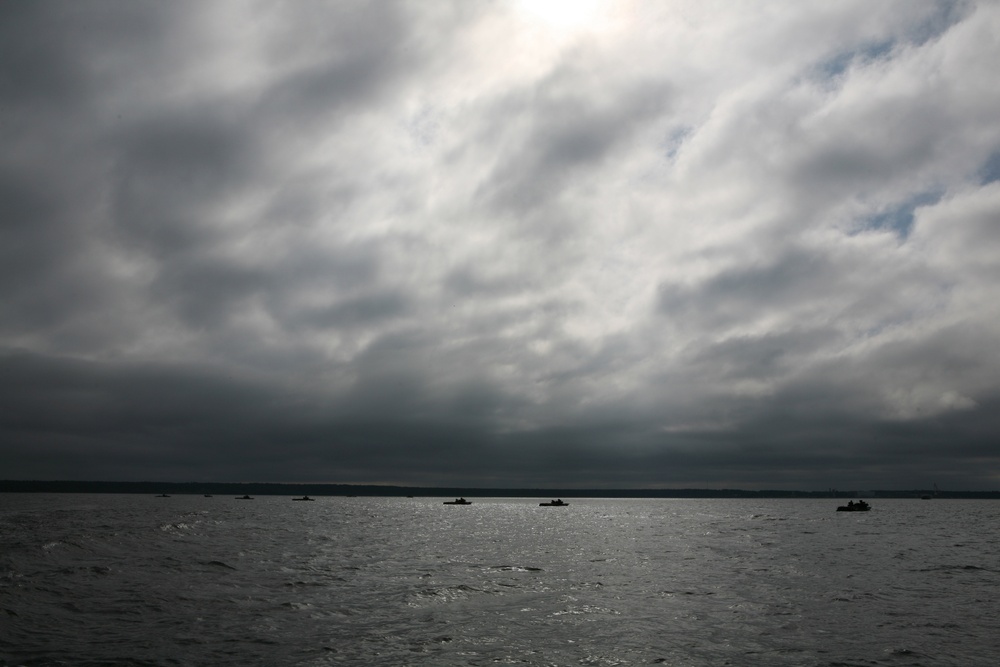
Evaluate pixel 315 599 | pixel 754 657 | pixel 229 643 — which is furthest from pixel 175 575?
pixel 754 657

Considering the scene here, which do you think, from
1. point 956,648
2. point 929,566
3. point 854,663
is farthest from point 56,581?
point 929,566

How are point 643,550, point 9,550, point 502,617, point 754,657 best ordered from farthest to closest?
point 643,550 < point 9,550 < point 502,617 < point 754,657

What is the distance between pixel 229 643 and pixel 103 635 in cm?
582

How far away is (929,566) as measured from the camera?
207ft

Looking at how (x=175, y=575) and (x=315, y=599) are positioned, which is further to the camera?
(x=175, y=575)

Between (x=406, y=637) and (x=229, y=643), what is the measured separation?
24.4 ft

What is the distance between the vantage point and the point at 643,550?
253ft

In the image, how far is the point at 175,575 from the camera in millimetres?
48312

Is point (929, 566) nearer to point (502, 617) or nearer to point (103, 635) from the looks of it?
point (502, 617)

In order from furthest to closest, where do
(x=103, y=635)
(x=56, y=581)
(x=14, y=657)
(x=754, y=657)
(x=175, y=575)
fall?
1. (x=175, y=575)
2. (x=56, y=581)
3. (x=103, y=635)
4. (x=754, y=657)
5. (x=14, y=657)

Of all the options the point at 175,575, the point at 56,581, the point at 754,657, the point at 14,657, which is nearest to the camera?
the point at 14,657

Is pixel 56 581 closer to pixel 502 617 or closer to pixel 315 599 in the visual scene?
pixel 315 599

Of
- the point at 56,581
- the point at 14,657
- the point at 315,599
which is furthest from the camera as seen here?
the point at 56,581

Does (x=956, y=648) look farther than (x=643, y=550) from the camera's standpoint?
No
